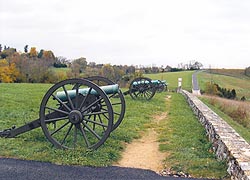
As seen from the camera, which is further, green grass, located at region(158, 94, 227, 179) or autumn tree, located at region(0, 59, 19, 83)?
autumn tree, located at region(0, 59, 19, 83)

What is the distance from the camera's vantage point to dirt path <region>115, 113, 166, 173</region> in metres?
5.84

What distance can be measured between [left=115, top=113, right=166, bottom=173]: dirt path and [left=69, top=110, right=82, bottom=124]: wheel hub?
3.69ft

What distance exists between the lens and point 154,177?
5.12 metres

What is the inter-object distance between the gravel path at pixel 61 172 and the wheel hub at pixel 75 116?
1.08 meters

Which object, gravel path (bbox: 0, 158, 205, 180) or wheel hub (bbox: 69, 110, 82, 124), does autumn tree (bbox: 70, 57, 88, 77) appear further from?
gravel path (bbox: 0, 158, 205, 180)

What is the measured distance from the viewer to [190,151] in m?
6.48

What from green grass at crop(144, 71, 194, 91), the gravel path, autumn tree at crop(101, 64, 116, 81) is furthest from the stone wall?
green grass at crop(144, 71, 194, 91)

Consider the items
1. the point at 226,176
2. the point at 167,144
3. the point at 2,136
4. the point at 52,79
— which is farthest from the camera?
the point at 52,79

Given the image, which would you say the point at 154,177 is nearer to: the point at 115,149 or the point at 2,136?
the point at 115,149

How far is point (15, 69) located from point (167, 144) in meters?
36.3

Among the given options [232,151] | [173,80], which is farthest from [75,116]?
[173,80]

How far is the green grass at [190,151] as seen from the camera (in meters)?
5.40

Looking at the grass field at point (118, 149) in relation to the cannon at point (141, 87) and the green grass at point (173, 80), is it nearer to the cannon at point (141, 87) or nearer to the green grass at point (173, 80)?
the cannon at point (141, 87)

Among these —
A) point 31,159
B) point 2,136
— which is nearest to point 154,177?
point 31,159
